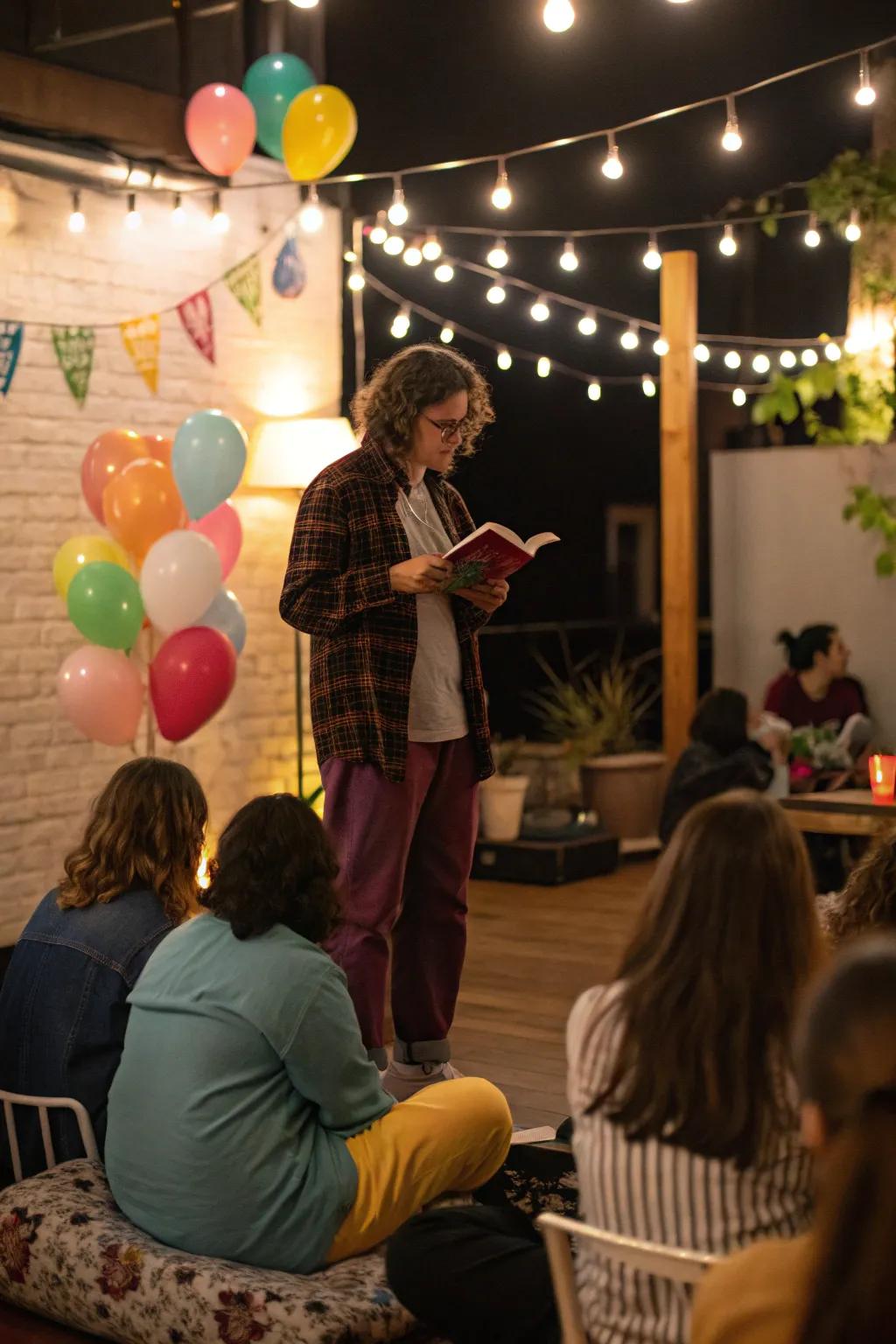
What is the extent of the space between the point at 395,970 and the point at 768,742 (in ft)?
7.72

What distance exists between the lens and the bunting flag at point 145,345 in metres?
5.19

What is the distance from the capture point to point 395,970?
331 cm

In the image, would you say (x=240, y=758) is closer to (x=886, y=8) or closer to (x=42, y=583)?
(x=42, y=583)

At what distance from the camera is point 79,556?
15.3 ft

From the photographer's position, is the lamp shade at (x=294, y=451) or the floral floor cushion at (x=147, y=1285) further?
the lamp shade at (x=294, y=451)

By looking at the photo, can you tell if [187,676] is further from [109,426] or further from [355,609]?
[355,609]

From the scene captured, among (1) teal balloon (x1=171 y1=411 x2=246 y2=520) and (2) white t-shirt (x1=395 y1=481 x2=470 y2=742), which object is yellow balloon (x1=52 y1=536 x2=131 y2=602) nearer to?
(1) teal balloon (x1=171 y1=411 x2=246 y2=520)

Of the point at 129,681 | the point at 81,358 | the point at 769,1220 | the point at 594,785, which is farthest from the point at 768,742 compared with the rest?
the point at 769,1220

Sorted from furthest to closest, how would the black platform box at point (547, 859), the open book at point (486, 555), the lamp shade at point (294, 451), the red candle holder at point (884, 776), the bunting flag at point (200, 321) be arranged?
the black platform box at point (547, 859) → the lamp shade at point (294, 451) → the bunting flag at point (200, 321) → the red candle holder at point (884, 776) → the open book at point (486, 555)

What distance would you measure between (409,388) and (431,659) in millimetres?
539

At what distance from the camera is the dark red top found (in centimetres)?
583

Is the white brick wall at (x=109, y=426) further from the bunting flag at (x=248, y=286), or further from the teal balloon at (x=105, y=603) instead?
the teal balloon at (x=105, y=603)

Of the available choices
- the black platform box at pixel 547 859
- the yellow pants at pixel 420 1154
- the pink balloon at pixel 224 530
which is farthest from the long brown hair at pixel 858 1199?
the black platform box at pixel 547 859

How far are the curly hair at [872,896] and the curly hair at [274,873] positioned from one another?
30.2 inches
